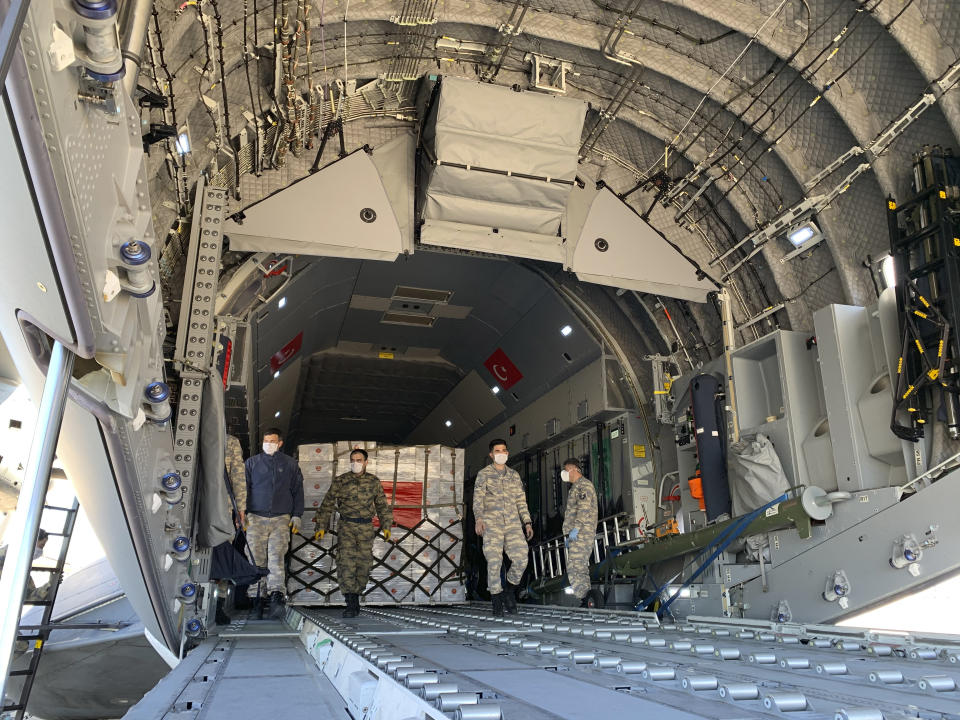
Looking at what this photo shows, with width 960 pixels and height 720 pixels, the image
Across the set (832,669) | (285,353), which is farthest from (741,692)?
(285,353)

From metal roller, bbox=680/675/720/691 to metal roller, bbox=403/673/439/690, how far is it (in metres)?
0.73

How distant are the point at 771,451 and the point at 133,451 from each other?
5237 millimetres

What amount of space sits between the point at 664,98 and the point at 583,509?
4017mm

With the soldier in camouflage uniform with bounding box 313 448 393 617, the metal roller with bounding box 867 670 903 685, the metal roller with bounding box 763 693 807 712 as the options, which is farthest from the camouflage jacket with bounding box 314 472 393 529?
the metal roller with bounding box 763 693 807 712

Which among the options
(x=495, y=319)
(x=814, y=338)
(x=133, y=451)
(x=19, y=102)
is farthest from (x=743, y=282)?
(x=19, y=102)

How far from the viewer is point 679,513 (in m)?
7.87

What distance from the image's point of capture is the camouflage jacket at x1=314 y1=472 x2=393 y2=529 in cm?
732

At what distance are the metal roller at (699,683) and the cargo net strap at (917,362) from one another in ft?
12.9

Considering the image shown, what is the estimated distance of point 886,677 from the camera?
2.51m

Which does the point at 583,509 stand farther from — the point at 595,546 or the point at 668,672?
the point at 668,672

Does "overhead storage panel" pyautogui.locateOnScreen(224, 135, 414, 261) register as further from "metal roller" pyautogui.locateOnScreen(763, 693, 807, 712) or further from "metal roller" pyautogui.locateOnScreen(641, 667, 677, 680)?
"metal roller" pyautogui.locateOnScreen(763, 693, 807, 712)

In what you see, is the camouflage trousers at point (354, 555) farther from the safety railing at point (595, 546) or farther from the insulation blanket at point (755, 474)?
the insulation blanket at point (755, 474)

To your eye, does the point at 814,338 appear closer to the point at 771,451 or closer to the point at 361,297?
the point at 771,451

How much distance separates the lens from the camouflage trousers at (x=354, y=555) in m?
6.99
